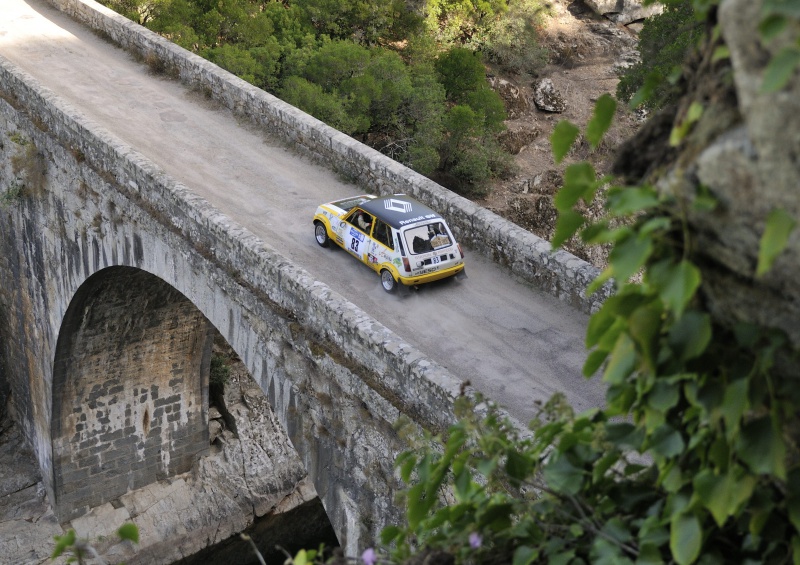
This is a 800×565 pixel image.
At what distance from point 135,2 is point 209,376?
10673 mm

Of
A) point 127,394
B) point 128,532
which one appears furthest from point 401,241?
point 127,394

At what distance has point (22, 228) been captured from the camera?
1834cm

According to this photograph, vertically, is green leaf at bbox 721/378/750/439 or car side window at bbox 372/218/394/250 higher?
green leaf at bbox 721/378/750/439

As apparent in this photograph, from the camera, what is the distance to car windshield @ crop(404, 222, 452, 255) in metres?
10.8

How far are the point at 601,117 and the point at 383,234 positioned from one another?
295 inches

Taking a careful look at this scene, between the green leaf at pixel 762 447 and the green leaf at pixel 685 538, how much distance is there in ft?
1.17

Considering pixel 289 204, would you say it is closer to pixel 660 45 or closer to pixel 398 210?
pixel 398 210

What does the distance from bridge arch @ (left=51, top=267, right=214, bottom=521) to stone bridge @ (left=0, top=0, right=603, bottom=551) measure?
4 cm

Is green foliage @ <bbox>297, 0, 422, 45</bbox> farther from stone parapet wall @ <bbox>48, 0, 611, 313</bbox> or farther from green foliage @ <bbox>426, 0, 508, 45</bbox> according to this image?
stone parapet wall @ <bbox>48, 0, 611, 313</bbox>

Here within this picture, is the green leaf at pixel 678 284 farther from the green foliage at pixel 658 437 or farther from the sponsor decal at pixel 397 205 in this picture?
the sponsor decal at pixel 397 205

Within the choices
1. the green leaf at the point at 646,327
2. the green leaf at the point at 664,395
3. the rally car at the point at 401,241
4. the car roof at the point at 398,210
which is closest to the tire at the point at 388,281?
the rally car at the point at 401,241

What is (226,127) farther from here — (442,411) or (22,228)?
(442,411)

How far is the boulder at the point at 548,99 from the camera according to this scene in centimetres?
3008

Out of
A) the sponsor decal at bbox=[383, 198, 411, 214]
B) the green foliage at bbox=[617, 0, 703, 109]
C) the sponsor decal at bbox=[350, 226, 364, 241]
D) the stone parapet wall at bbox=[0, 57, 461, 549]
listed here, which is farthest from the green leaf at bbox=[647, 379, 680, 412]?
the green foliage at bbox=[617, 0, 703, 109]
